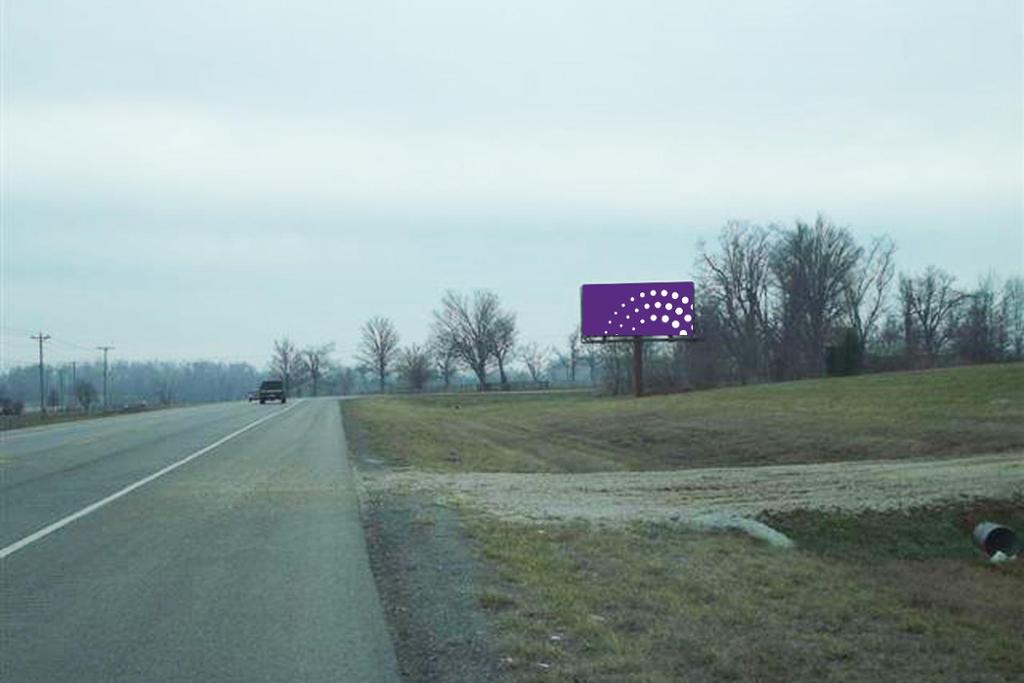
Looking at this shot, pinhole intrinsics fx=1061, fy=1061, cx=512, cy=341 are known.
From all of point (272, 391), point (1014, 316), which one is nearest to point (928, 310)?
point (1014, 316)

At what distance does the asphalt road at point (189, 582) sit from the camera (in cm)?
677

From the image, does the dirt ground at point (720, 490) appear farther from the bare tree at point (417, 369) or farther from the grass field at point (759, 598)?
the bare tree at point (417, 369)

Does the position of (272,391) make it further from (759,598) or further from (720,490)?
(759,598)

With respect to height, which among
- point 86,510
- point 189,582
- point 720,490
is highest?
point 86,510

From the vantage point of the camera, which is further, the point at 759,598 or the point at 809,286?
the point at 809,286

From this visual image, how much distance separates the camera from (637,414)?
5016 cm

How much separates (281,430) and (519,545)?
2919cm

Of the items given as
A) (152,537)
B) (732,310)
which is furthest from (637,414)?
(732,310)

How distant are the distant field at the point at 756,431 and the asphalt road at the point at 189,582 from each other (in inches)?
352

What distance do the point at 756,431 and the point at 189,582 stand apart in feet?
97.4

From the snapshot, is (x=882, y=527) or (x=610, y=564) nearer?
(x=610, y=564)

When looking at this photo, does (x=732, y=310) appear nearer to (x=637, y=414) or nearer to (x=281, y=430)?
(x=637, y=414)

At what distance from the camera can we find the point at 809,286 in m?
95.9

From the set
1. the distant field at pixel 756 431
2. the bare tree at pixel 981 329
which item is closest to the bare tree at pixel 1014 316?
the bare tree at pixel 981 329
